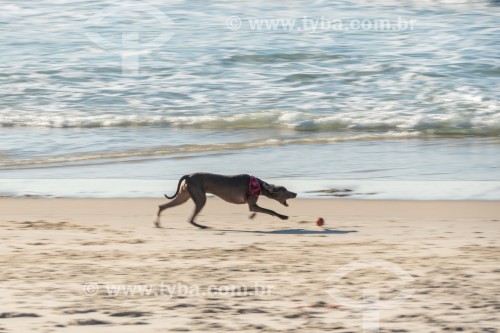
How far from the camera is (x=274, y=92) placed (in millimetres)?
16203

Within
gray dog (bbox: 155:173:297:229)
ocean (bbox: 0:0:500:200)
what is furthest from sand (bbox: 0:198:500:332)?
ocean (bbox: 0:0:500:200)

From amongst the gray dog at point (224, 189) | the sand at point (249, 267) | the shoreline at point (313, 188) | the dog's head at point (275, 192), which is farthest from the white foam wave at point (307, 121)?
the gray dog at point (224, 189)

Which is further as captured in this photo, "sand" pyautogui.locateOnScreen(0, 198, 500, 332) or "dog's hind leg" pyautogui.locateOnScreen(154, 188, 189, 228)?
"dog's hind leg" pyautogui.locateOnScreen(154, 188, 189, 228)

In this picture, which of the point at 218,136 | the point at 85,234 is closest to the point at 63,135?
the point at 218,136

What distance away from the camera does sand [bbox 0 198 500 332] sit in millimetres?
4770

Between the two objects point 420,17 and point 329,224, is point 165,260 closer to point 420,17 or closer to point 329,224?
point 329,224

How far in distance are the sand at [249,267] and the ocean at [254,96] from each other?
0.78m

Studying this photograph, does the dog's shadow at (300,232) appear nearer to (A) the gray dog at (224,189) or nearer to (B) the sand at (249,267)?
(B) the sand at (249,267)

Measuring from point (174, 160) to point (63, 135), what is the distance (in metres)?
2.83

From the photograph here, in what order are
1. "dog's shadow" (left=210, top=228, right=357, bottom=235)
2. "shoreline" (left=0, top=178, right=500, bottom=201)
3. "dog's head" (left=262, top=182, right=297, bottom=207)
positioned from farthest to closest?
"shoreline" (left=0, top=178, right=500, bottom=201) < "dog's head" (left=262, top=182, right=297, bottom=207) < "dog's shadow" (left=210, top=228, right=357, bottom=235)

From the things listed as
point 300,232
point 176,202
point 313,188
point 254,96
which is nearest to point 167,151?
point 313,188

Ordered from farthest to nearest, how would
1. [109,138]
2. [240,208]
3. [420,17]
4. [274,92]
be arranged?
[420,17], [274,92], [109,138], [240,208]

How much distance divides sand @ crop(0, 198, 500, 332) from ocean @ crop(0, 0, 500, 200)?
78 cm

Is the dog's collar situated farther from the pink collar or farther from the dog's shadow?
the dog's shadow
